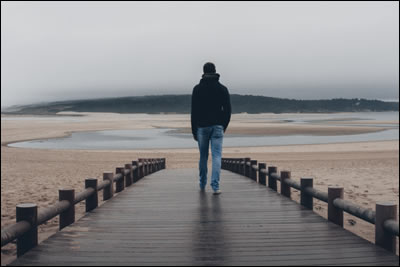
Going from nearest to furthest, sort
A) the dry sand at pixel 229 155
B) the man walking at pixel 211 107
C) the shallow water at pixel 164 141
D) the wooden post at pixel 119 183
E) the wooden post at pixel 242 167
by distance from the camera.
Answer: the man walking at pixel 211 107
the wooden post at pixel 119 183
the dry sand at pixel 229 155
the wooden post at pixel 242 167
the shallow water at pixel 164 141

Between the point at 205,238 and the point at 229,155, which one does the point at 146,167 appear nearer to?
the point at 205,238

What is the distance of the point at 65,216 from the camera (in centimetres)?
489

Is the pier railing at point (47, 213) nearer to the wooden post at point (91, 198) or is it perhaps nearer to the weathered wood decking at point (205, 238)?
the wooden post at point (91, 198)

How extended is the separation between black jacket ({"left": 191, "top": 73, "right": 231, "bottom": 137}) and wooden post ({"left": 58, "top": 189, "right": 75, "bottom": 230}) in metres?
2.63

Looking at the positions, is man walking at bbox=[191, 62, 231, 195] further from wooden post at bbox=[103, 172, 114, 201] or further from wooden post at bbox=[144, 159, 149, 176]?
wooden post at bbox=[144, 159, 149, 176]

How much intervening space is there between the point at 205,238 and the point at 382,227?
1.78 metres

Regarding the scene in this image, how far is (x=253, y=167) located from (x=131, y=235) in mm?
5915

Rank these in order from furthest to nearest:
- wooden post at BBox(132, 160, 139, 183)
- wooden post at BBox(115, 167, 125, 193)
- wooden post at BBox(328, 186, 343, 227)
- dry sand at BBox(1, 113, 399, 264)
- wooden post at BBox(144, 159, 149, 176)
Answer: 1. wooden post at BBox(144, 159, 149, 176)
2. dry sand at BBox(1, 113, 399, 264)
3. wooden post at BBox(132, 160, 139, 183)
4. wooden post at BBox(115, 167, 125, 193)
5. wooden post at BBox(328, 186, 343, 227)

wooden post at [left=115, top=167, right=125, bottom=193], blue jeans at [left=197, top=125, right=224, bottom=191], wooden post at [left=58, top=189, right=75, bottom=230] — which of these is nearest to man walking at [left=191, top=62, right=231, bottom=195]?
blue jeans at [left=197, top=125, right=224, bottom=191]

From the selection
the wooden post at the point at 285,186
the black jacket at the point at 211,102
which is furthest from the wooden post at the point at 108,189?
the wooden post at the point at 285,186

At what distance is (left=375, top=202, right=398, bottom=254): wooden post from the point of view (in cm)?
381

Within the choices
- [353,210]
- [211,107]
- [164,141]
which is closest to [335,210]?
[353,210]

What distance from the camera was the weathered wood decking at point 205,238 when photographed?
3471 millimetres

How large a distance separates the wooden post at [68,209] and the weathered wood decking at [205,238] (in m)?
0.19
